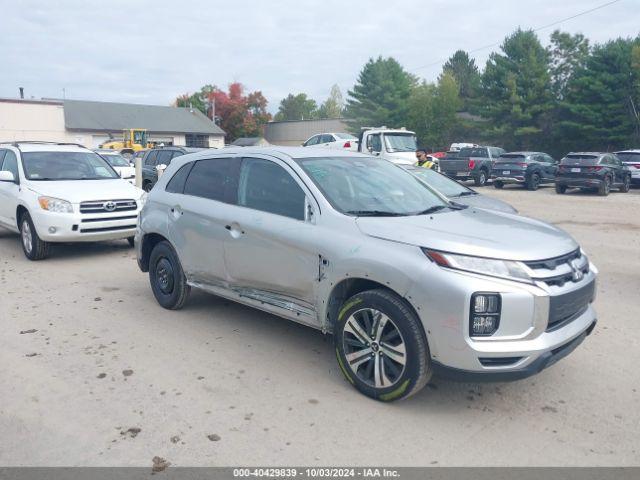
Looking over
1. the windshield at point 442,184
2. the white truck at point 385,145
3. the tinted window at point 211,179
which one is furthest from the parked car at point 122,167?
the tinted window at point 211,179

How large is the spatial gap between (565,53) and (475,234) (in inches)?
1936

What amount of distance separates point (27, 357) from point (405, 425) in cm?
332

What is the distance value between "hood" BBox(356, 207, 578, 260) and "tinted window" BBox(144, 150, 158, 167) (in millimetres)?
15121

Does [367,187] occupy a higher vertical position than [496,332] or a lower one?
higher

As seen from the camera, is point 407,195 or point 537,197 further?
point 537,197

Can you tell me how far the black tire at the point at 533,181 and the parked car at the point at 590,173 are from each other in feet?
5.36

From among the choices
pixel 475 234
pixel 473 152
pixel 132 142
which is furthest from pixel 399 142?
pixel 132 142

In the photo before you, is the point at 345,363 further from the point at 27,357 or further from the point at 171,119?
the point at 171,119

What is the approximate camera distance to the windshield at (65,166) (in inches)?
378

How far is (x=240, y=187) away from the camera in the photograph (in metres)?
5.36

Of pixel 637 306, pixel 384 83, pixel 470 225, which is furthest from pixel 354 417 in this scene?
pixel 384 83

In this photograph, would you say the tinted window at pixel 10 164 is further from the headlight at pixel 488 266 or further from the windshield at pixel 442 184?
the headlight at pixel 488 266

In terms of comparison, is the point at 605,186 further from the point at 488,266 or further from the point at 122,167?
the point at 488,266

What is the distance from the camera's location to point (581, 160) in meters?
21.1
